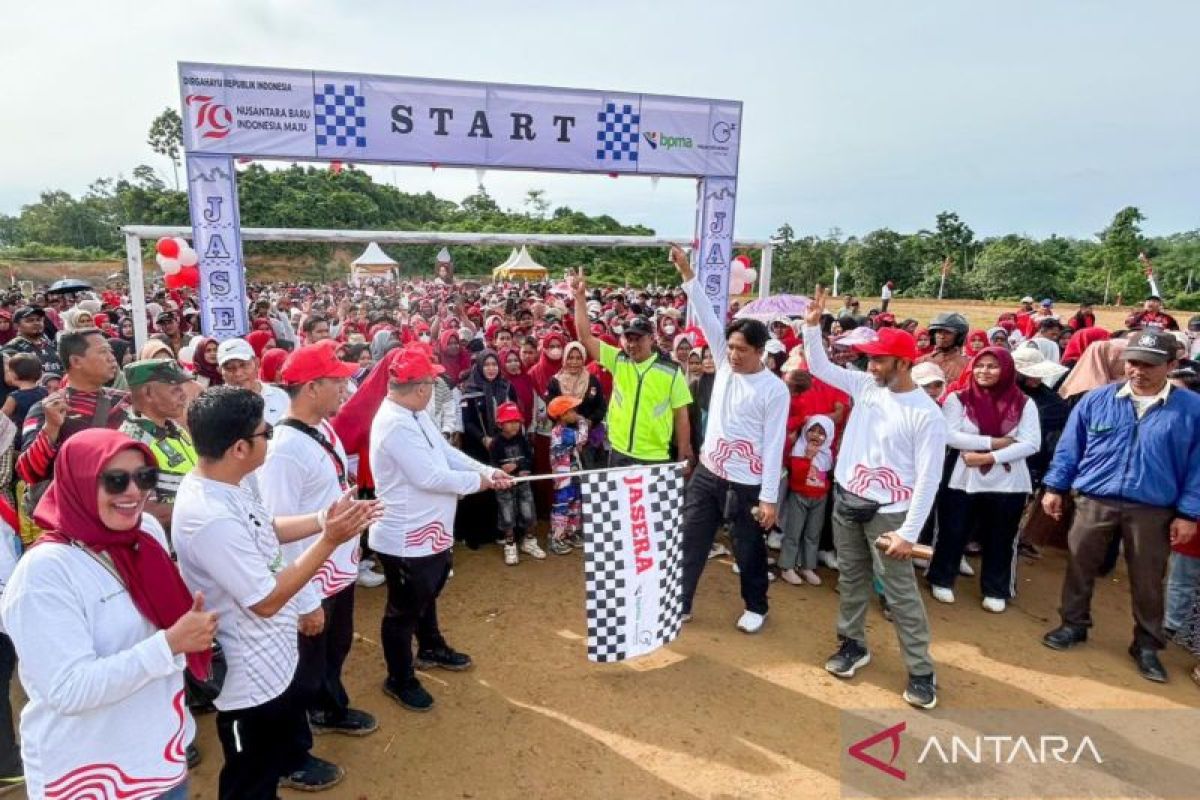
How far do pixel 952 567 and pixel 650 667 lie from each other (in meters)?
2.69

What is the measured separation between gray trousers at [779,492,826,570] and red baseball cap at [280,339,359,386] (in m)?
3.76

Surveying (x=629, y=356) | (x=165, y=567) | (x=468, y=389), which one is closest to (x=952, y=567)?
(x=629, y=356)

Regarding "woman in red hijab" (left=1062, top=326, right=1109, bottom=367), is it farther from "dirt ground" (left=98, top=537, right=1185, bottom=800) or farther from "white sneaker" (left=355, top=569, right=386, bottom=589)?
"white sneaker" (left=355, top=569, right=386, bottom=589)

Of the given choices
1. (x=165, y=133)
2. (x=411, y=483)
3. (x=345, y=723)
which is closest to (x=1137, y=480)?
(x=411, y=483)

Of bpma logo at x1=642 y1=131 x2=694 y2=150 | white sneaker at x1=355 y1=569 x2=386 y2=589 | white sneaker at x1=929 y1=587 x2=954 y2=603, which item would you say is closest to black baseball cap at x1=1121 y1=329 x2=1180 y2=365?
white sneaker at x1=929 y1=587 x2=954 y2=603

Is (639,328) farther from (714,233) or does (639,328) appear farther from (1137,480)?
(714,233)

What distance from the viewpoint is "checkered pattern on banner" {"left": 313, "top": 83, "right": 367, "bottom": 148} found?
6.52 metres

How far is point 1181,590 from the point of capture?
437cm

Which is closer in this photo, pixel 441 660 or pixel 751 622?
pixel 441 660

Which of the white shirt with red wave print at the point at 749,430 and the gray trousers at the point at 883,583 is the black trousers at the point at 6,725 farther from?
the gray trousers at the point at 883,583

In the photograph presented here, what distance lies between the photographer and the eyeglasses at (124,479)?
166cm

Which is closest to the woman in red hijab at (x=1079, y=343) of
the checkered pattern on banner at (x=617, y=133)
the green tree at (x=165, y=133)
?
the checkered pattern on banner at (x=617, y=133)

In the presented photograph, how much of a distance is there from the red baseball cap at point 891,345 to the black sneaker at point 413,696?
305 centimetres

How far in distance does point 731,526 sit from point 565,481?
1790 mm
